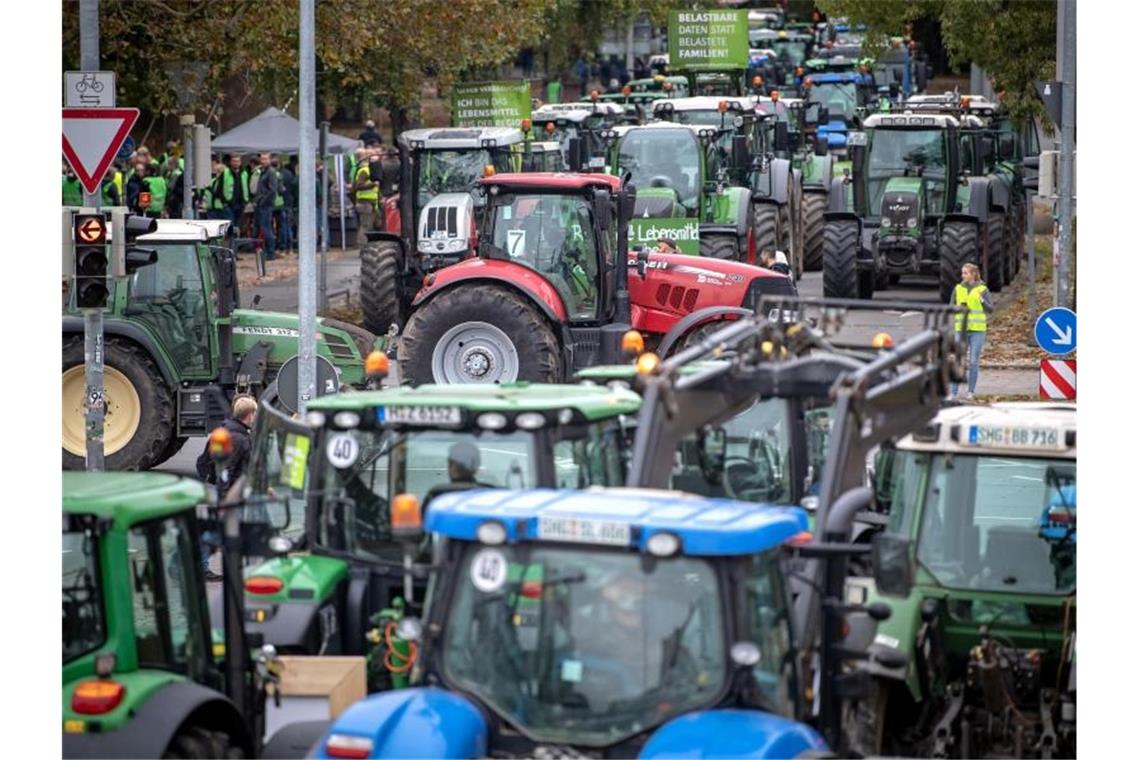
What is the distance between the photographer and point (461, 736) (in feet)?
27.3

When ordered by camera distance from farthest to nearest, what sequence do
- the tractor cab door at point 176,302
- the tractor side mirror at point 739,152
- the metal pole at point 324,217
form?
the metal pole at point 324,217 < the tractor side mirror at point 739,152 < the tractor cab door at point 176,302

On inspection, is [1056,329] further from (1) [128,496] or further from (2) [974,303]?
(1) [128,496]

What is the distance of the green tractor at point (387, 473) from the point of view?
437 inches

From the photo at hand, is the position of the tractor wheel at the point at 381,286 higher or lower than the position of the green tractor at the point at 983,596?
higher

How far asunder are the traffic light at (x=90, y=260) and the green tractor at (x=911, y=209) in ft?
51.9

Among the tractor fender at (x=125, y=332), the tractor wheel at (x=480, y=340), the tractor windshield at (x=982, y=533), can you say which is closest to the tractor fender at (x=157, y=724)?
the tractor windshield at (x=982, y=533)

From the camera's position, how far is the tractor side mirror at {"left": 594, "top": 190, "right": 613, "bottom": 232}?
21.9 metres

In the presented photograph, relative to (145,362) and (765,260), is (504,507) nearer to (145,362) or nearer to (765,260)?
(145,362)

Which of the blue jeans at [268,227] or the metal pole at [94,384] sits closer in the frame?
the metal pole at [94,384]

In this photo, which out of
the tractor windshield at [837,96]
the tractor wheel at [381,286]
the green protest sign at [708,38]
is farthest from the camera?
the tractor windshield at [837,96]

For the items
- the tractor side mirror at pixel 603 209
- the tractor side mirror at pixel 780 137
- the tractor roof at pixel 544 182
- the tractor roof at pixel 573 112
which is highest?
the tractor roof at pixel 573 112

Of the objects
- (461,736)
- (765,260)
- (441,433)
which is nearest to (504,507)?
(461,736)

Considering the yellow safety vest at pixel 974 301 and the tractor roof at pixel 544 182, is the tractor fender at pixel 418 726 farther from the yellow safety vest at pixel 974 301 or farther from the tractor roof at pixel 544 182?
the yellow safety vest at pixel 974 301

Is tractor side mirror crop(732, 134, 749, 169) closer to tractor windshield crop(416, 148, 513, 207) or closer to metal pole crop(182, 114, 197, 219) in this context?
tractor windshield crop(416, 148, 513, 207)
